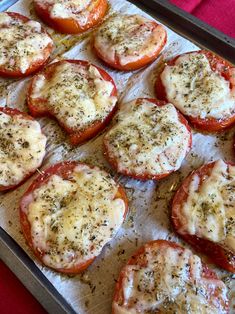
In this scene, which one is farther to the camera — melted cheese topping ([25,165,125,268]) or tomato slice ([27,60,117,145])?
tomato slice ([27,60,117,145])

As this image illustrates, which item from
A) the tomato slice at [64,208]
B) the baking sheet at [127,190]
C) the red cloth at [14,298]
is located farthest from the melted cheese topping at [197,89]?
the red cloth at [14,298]

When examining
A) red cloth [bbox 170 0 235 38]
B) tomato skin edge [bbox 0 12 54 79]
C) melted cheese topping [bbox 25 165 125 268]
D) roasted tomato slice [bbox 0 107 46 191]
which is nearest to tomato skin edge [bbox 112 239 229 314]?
melted cheese topping [bbox 25 165 125 268]

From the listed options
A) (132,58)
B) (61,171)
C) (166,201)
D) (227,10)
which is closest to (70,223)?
(61,171)

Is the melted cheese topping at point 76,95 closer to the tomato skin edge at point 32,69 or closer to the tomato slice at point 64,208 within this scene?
the tomato skin edge at point 32,69

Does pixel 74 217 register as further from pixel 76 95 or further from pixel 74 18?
pixel 74 18

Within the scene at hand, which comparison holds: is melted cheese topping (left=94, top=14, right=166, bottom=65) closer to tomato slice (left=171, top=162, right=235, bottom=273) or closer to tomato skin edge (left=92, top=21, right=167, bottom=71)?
tomato skin edge (left=92, top=21, right=167, bottom=71)

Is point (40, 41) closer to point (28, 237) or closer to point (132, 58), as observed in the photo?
point (132, 58)
